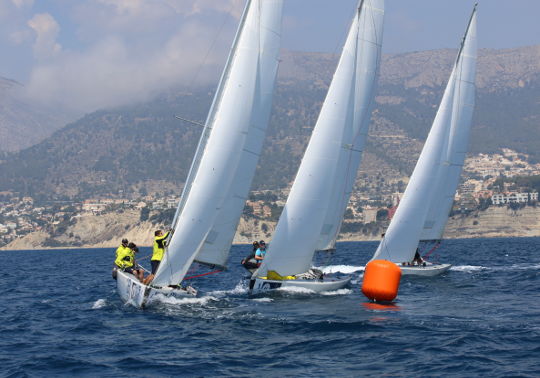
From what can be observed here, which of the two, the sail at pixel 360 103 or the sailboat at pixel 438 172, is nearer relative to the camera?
the sail at pixel 360 103

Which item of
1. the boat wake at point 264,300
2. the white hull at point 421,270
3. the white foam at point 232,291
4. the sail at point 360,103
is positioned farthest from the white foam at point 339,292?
the white hull at point 421,270

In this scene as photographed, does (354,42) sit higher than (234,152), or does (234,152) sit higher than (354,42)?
(354,42)

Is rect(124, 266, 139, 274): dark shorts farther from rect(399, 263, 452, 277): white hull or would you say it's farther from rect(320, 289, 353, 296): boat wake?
rect(399, 263, 452, 277): white hull

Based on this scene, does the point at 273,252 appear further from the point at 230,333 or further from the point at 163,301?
the point at 230,333

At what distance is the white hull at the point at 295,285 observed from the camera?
28844mm

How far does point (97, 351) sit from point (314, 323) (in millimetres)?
6754

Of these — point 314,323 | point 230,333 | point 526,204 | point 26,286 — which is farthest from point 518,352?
point 526,204

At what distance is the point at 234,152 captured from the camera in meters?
26.2

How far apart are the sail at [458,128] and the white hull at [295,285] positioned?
1253 cm

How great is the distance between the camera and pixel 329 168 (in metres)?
30.3

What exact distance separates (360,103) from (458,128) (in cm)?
1138

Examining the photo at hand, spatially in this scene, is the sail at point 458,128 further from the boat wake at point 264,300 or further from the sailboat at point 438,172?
the boat wake at point 264,300

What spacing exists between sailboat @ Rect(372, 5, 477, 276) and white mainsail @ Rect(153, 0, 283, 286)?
13.4m

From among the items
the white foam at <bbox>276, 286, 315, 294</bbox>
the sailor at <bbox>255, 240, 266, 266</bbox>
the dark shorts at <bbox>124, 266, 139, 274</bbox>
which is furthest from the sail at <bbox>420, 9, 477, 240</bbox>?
the dark shorts at <bbox>124, 266, 139, 274</bbox>
